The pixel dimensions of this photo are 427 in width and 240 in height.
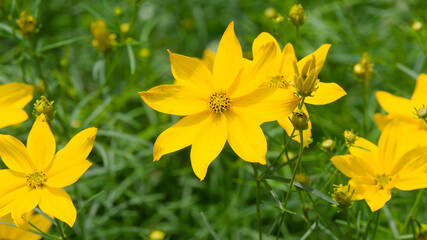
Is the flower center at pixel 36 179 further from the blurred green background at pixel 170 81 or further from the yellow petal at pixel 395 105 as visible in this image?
the yellow petal at pixel 395 105

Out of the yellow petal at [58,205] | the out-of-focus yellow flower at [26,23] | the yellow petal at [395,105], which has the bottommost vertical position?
the yellow petal at [58,205]

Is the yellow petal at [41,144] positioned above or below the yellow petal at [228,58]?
below

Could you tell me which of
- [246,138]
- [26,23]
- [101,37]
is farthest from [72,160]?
[101,37]

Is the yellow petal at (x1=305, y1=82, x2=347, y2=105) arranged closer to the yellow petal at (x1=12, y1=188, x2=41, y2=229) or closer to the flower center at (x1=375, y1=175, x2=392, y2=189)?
the flower center at (x1=375, y1=175, x2=392, y2=189)

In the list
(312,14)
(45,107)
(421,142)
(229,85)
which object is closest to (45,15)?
(312,14)

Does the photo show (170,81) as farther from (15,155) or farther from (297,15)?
(15,155)

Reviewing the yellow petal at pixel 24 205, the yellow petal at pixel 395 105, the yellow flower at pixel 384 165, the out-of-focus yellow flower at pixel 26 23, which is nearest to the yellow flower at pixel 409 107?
the yellow petal at pixel 395 105

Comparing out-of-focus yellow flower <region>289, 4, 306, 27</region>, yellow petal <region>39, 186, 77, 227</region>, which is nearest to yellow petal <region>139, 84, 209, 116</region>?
yellow petal <region>39, 186, 77, 227</region>
